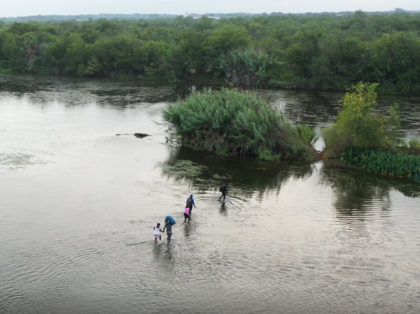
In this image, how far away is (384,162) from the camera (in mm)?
40219

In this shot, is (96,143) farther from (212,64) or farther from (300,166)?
(212,64)

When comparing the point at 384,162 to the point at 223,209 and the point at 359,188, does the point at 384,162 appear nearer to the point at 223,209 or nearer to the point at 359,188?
the point at 359,188

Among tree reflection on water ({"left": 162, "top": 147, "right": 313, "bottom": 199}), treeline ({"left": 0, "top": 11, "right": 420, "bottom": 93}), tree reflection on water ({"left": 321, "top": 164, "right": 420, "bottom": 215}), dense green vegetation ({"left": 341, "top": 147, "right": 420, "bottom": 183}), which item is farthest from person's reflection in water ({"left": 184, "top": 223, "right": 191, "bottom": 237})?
treeline ({"left": 0, "top": 11, "right": 420, "bottom": 93})

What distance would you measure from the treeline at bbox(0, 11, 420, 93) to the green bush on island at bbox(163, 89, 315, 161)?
43491mm

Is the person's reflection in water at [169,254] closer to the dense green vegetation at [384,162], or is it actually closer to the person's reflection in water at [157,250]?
the person's reflection in water at [157,250]

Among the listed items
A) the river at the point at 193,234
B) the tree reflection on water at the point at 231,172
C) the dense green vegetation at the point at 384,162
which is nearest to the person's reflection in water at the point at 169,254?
the river at the point at 193,234

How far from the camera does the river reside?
20875 millimetres

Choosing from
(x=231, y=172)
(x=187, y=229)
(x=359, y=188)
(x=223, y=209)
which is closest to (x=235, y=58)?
(x=231, y=172)

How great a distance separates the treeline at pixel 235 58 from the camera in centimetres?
8339

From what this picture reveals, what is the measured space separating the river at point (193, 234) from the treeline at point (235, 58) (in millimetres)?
43866

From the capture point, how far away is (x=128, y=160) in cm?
4303

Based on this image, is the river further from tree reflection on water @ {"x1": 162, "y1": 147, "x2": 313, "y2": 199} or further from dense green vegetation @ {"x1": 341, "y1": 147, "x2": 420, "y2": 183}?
dense green vegetation @ {"x1": 341, "y1": 147, "x2": 420, "y2": 183}

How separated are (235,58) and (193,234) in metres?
66.5

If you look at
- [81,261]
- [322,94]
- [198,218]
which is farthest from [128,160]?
[322,94]
